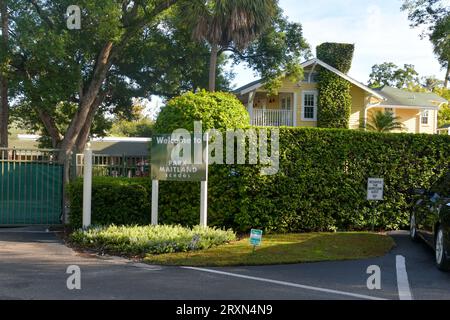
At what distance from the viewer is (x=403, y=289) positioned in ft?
24.3

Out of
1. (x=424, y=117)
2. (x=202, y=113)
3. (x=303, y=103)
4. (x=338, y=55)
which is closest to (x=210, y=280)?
(x=202, y=113)

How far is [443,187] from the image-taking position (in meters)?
9.81

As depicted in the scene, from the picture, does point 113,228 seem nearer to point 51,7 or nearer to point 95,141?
point 51,7

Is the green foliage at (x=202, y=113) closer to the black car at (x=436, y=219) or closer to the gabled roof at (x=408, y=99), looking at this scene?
the black car at (x=436, y=219)

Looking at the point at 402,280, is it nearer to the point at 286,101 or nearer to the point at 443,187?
the point at 443,187

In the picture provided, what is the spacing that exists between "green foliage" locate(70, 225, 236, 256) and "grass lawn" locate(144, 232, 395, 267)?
22 centimetres

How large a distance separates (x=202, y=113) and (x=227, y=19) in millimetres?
10829

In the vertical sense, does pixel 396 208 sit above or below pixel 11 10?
below

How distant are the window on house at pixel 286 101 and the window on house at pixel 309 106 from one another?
2.97 ft

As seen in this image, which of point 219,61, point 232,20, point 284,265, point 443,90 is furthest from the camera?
point 443,90

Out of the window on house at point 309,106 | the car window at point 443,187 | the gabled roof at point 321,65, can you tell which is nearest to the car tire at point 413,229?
the car window at point 443,187

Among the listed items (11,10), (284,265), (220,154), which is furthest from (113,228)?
(11,10)

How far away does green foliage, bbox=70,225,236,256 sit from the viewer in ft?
33.3
